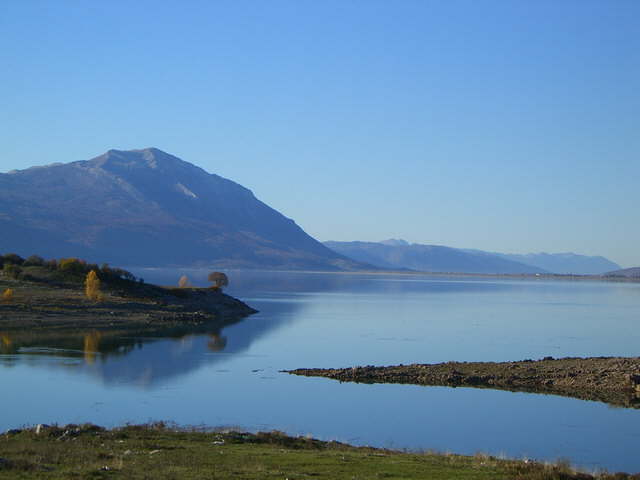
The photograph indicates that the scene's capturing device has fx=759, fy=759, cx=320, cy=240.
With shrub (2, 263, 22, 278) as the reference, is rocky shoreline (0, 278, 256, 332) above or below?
below

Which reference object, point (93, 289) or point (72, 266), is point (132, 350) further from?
point (72, 266)

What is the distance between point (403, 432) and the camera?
1039 inches

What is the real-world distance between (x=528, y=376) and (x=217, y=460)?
24622 millimetres

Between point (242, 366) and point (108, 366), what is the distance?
7246mm

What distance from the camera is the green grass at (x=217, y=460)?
49.2 feet

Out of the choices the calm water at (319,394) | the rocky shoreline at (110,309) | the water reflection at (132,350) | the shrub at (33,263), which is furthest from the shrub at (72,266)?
the calm water at (319,394)

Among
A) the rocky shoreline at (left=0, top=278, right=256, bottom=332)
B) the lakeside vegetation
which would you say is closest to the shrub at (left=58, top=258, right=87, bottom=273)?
the lakeside vegetation

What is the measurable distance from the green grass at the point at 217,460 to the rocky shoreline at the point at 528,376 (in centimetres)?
1646

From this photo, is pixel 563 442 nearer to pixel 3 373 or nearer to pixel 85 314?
pixel 3 373

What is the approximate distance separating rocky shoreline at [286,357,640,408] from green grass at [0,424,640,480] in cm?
1646

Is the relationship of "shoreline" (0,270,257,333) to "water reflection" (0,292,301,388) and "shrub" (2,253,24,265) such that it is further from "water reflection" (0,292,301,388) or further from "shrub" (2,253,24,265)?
"shrub" (2,253,24,265)

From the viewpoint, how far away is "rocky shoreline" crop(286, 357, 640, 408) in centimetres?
3528

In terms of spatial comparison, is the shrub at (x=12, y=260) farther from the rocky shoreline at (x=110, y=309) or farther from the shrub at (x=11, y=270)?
the rocky shoreline at (x=110, y=309)

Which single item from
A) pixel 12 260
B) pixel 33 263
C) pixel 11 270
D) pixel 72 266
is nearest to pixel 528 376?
pixel 11 270
